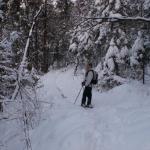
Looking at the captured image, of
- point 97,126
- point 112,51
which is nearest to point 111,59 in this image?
point 112,51

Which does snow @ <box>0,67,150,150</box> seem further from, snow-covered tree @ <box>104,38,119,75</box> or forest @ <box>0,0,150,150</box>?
snow-covered tree @ <box>104,38,119,75</box>

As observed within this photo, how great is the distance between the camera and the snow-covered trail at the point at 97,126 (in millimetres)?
9742

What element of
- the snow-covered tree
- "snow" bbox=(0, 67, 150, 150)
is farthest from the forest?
"snow" bbox=(0, 67, 150, 150)

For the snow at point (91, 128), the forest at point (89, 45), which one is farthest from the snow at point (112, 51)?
the snow at point (91, 128)

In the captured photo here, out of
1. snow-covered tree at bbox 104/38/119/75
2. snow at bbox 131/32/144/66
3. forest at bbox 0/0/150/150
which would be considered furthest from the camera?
snow-covered tree at bbox 104/38/119/75

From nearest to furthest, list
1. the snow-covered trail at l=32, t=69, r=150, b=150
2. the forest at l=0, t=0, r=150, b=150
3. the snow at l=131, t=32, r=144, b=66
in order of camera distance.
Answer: the snow-covered trail at l=32, t=69, r=150, b=150 < the forest at l=0, t=0, r=150, b=150 < the snow at l=131, t=32, r=144, b=66

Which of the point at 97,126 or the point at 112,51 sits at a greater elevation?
the point at 112,51

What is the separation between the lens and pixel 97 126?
11.3 meters

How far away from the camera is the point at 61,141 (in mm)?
10414

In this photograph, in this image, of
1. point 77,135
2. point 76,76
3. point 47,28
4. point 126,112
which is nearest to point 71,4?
point 47,28

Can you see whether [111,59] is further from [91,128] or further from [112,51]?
[91,128]

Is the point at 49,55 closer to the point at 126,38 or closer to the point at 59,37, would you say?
the point at 59,37

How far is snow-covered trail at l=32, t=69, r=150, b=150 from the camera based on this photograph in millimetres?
9742

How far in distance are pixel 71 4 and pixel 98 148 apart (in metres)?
25.2
